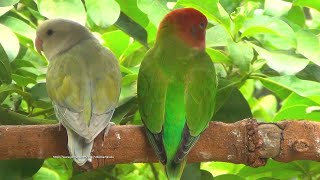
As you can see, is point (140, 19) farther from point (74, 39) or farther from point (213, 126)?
point (213, 126)

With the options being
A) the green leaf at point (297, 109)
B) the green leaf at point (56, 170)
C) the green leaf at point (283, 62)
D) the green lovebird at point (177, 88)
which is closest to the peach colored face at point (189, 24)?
the green lovebird at point (177, 88)

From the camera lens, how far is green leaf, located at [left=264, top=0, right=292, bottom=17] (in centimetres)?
132

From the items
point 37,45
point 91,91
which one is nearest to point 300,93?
point 91,91

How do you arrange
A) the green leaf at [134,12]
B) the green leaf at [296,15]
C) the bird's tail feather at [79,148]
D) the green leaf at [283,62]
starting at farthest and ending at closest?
the green leaf at [296,15] → the green leaf at [134,12] → the green leaf at [283,62] → the bird's tail feather at [79,148]

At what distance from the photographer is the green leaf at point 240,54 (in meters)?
1.25

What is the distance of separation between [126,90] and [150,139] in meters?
0.20

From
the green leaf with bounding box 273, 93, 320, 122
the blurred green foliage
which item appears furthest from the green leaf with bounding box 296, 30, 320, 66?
the green leaf with bounding box 273, 93, 320, 122

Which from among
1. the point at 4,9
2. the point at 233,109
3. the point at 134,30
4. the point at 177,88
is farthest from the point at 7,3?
the point at 233,109

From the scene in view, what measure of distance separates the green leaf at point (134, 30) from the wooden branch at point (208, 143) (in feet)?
0.79

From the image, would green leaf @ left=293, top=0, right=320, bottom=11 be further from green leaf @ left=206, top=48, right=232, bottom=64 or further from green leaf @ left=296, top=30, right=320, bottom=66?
green leaf @ left=206, top=48, right=232, bottom=64

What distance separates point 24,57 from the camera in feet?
4.83

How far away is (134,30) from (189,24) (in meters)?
0.15

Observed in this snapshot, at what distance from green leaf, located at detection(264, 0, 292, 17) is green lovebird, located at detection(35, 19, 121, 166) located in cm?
32

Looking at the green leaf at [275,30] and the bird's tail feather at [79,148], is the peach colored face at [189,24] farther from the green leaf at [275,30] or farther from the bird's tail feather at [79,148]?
the bird's tail feather at [79,148]
